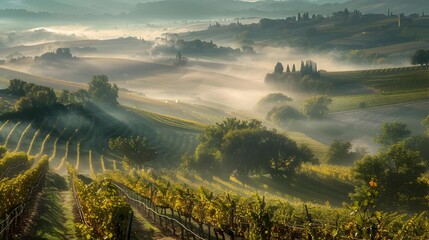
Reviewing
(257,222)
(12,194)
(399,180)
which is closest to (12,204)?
(12,194)

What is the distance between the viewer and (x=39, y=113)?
552ft

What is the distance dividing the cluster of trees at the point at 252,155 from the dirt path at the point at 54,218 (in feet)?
213

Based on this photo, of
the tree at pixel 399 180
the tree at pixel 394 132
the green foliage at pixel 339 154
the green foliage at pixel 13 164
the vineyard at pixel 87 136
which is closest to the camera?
the green foliage at pixel 13 164

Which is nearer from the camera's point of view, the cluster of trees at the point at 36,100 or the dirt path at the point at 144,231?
the dirt path at the point at 144,231

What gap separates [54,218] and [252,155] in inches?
3348

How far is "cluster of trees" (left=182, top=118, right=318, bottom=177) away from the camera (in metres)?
119

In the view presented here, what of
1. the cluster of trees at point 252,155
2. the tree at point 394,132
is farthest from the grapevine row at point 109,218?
the tree at point 394,132

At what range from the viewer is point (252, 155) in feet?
395

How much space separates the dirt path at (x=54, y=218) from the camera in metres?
32.3

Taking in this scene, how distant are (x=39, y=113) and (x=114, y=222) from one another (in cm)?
15825

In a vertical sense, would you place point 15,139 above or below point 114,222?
below

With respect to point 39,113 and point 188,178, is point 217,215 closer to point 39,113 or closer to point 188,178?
point 188,178

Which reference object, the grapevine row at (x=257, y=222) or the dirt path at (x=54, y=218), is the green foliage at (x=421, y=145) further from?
the dirt path at (x=54, y=218)

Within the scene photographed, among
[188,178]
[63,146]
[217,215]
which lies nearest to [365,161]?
[188,178]
